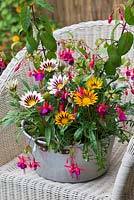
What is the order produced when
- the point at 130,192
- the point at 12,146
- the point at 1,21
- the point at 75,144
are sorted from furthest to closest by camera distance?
1. the point at 1,21
2. the point at 12,146
3. the point at 75,144
4. the point at 130,192

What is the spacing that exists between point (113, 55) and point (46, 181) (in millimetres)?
427

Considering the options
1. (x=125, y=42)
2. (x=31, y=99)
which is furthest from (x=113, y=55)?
(x=31, y=99)

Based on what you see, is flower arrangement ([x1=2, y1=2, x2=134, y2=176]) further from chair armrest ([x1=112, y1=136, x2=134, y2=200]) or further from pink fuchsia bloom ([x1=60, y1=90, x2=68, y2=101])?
chair armrest ([x1=112, y1=136, x2=134, y2=200])

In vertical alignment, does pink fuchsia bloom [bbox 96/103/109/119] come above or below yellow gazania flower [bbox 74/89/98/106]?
below

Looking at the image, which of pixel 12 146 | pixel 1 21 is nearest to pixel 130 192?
pixel 12 146

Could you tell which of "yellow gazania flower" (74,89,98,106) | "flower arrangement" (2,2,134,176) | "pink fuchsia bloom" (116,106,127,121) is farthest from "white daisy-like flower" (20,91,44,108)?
"pink fuchsia bloom" (116,106,127,121)

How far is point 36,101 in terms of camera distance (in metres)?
1.59

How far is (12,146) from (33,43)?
0.39m

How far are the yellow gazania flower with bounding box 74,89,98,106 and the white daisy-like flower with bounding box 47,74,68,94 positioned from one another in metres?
0.06

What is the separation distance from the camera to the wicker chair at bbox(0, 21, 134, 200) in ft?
4.81

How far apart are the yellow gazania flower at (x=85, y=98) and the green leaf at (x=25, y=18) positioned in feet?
0.87

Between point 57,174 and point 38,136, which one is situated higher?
point 38,136

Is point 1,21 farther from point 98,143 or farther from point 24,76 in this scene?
point 98,143

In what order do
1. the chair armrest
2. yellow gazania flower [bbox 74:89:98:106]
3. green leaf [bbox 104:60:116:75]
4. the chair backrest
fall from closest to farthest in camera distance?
1. the chair armrest
2. yellow gazania flower [bbox 74:89:98:106]
3. green leaf [bbox 104:60:116:75]
4. the chair backrest
